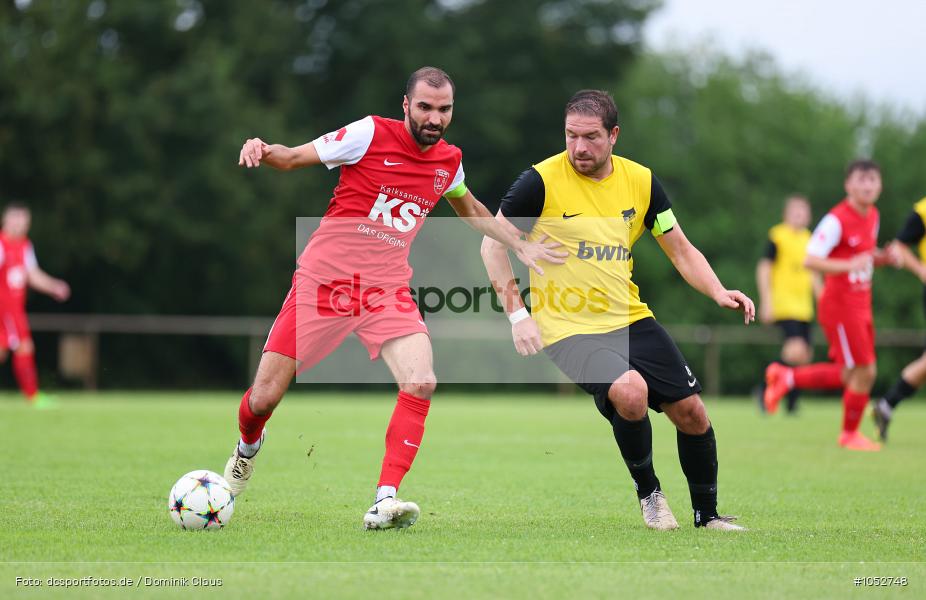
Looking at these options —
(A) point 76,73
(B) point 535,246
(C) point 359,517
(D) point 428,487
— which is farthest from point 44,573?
(A) point 76,73

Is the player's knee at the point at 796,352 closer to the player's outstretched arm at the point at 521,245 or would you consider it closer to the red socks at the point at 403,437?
the player's outstretched arm at the point at 521,245

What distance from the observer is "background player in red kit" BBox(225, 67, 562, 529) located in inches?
250

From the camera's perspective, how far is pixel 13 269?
1653 cm

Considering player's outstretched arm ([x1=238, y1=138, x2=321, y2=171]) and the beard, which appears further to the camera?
the beard

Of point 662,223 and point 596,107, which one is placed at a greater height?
point 596,107

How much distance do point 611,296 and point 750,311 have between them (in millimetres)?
738

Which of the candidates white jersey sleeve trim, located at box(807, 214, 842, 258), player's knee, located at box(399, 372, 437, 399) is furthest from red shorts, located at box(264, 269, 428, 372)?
white jersey sleeve trim, located at box(807, 214, 842, 258)

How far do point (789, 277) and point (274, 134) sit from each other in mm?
14108

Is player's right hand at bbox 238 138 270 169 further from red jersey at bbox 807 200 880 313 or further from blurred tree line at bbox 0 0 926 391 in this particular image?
blurred tree line at bbox 0 0 926 391

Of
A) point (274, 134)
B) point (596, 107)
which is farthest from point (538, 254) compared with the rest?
point (274, 134)

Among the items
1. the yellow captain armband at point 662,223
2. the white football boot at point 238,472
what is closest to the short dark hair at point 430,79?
the yellow captain armband at point 662,223

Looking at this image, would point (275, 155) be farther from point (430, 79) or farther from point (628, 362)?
point (628, 362)

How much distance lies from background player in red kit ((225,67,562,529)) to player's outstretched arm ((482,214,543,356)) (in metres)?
0.11

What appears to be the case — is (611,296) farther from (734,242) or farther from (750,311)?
(734,242)
